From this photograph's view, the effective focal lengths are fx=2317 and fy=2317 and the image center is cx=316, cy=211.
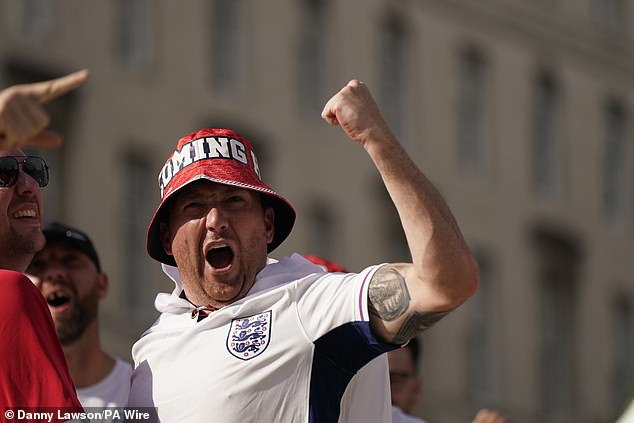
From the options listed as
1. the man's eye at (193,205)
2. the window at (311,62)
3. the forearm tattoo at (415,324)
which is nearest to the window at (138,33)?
the window at (311,62)

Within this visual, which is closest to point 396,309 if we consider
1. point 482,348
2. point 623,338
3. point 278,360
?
point 278,360

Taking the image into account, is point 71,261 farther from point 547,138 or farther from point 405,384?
point 547,138

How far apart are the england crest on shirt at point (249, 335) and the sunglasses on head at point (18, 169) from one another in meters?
0.84

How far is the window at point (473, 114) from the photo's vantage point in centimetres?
3497

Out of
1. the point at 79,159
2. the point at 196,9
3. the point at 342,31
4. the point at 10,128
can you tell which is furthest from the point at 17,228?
the point at 342,31

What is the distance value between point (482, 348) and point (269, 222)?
26986 mm

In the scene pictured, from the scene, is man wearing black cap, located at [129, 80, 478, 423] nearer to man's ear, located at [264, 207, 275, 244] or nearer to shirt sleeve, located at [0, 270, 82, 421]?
man's ear, located at [264, 207, 275, 244]

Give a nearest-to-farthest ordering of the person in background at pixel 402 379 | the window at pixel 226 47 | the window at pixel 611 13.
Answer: the person in background at pixel 402 379, the window at pixel 226 47, the window at pixel 611 13

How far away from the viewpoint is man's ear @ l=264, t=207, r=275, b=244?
7.58m

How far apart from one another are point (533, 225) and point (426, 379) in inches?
171

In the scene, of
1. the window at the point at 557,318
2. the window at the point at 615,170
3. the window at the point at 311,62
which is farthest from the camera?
the window at the point at 615,170

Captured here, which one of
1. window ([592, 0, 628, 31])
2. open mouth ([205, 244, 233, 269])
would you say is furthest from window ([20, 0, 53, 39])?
open mouth ([205, 244, 233, 269])

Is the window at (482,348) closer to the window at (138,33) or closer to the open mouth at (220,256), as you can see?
the window at (138,33)

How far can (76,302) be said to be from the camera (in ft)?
31.3
